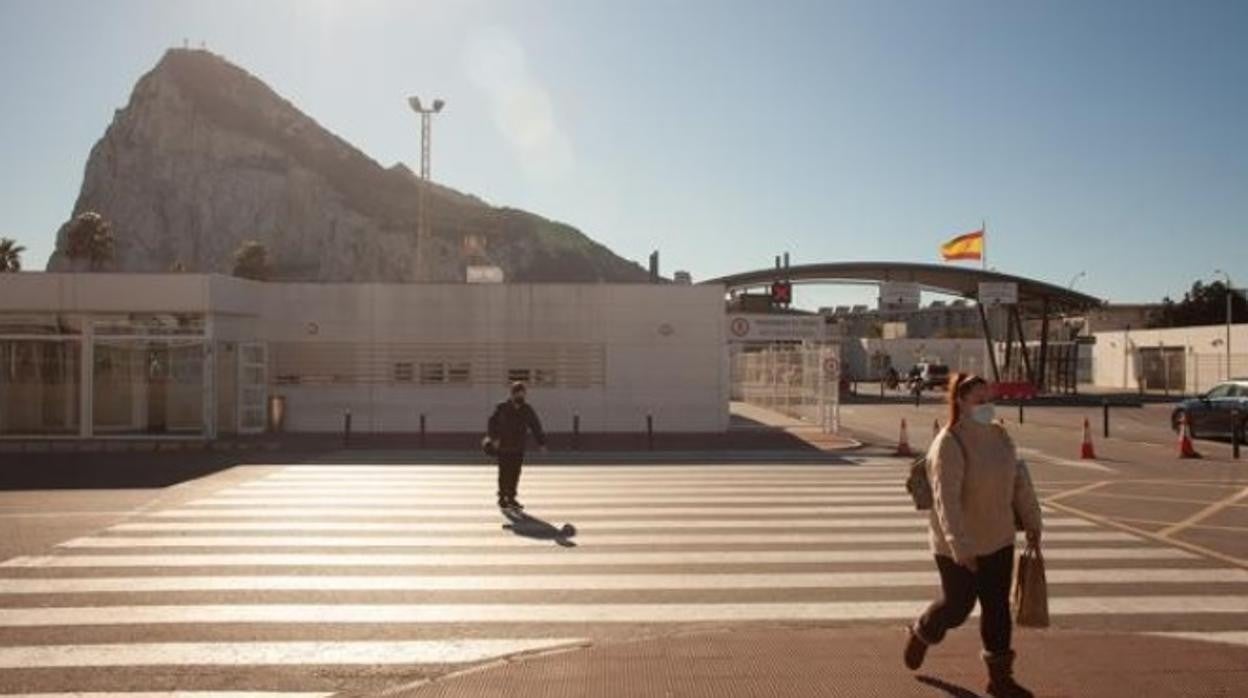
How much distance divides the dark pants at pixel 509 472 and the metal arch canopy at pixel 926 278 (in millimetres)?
45677

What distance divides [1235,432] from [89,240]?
96.4 metres

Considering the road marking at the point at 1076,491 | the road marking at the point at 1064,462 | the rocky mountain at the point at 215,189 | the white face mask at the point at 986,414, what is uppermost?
the rocky mountain at the point at 215,189

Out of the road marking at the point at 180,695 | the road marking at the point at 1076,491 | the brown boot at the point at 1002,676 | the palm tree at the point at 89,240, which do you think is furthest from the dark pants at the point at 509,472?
the palm tree at the point at 89,240

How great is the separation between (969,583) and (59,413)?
24.7 meters

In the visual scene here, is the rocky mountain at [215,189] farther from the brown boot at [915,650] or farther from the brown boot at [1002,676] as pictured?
the brown boot at [1002,676]

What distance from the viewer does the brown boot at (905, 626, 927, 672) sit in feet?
21.8

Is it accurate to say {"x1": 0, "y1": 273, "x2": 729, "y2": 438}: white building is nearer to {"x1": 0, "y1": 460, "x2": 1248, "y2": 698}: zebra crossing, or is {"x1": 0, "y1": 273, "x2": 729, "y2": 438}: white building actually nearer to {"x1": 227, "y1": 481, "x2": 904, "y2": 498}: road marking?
{"x1": 227, "y1": 481, "x2": 904, "y2": 498}: road marking

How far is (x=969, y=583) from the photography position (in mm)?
6363

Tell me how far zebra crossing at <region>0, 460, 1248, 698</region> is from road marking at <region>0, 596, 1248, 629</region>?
3 centimetres

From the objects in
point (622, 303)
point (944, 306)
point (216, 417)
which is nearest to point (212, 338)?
point (216, 417)

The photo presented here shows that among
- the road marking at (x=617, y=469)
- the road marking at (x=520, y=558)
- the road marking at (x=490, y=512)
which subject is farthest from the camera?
the road marking at (x=617, y=469)

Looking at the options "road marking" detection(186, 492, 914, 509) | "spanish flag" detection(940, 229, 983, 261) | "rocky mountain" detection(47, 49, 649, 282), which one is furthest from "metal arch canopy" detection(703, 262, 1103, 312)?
"rocky mountain" detection(47, 49, 649, 282)

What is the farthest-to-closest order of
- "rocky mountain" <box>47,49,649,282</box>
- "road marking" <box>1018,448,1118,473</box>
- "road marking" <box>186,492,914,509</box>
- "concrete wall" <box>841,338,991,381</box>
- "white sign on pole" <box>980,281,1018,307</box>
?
"rocky mountain" <box>47,49,649,282</box> → "concrete wall" <box>841,338,991,381</box> → "white sign on pole" <box>980,281,1018,307</box> → "road marking" <box>1018,448,1118,473</box> → "road marking" <box>186,492,914,509</box>

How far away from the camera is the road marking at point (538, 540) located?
1177cm
